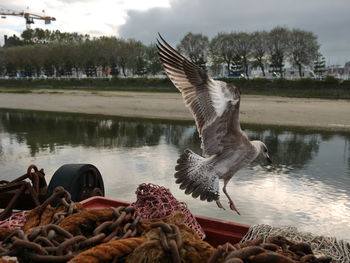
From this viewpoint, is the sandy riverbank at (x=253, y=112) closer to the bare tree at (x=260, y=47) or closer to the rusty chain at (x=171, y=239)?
the rusty chain at (x=171, y=239)

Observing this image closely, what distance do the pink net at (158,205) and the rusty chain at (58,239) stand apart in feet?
2.45

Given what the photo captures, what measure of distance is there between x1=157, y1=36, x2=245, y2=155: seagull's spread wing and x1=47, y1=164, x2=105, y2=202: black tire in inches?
51.1

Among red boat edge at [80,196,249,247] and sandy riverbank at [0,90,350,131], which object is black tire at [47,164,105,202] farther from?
sandy riverbank at [0,90,350,131]

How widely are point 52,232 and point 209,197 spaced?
2.74 m

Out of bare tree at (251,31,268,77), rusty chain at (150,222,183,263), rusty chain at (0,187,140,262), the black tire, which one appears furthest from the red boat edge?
bare tree at (251,31,268,77)

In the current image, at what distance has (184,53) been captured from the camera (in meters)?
63.0

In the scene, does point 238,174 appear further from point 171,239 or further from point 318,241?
point 171,239

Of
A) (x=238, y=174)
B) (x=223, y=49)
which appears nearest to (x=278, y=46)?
(x=223, y=49)

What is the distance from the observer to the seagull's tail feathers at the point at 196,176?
167 inches

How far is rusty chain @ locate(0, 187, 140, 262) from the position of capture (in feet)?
4.88

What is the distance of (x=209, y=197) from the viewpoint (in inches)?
165

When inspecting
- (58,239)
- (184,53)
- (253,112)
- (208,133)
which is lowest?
(253,112)

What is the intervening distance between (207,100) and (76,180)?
1.63m

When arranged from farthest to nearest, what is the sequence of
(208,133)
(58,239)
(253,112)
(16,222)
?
(253,112), (208,133), (16,222), (58,239)
